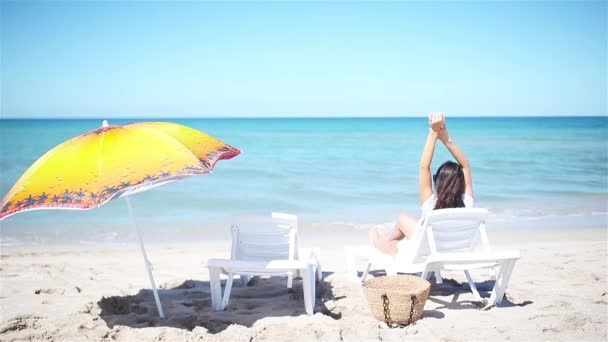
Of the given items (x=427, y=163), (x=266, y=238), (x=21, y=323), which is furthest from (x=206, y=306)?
(x=427, y=163)

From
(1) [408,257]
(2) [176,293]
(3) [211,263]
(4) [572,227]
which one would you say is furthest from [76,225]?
(4) [572,227]

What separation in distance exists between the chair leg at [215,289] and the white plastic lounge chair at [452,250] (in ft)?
5.15

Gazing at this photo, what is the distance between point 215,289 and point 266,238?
0.68 meters

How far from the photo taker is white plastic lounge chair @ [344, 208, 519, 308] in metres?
4.50

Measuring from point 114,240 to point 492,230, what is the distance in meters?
6.56

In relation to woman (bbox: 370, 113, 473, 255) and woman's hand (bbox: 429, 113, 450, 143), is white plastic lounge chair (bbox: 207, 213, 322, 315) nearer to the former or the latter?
woman (bbox: 370, 113, 473, 255)

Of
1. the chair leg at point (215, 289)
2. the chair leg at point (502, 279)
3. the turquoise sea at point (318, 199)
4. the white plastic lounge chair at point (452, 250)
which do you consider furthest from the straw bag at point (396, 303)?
the turquoise sea at point (318, 199)

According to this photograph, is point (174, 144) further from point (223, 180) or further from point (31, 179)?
point (223, 180)

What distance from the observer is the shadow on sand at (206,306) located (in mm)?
4555

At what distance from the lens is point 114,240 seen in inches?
347

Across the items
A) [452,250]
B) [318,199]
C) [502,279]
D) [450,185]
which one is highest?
[450,185]

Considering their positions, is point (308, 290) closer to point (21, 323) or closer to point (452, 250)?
point (452, 250)

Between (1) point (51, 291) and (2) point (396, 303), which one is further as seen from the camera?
(1) point (51, 291)

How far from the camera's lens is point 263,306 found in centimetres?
504
